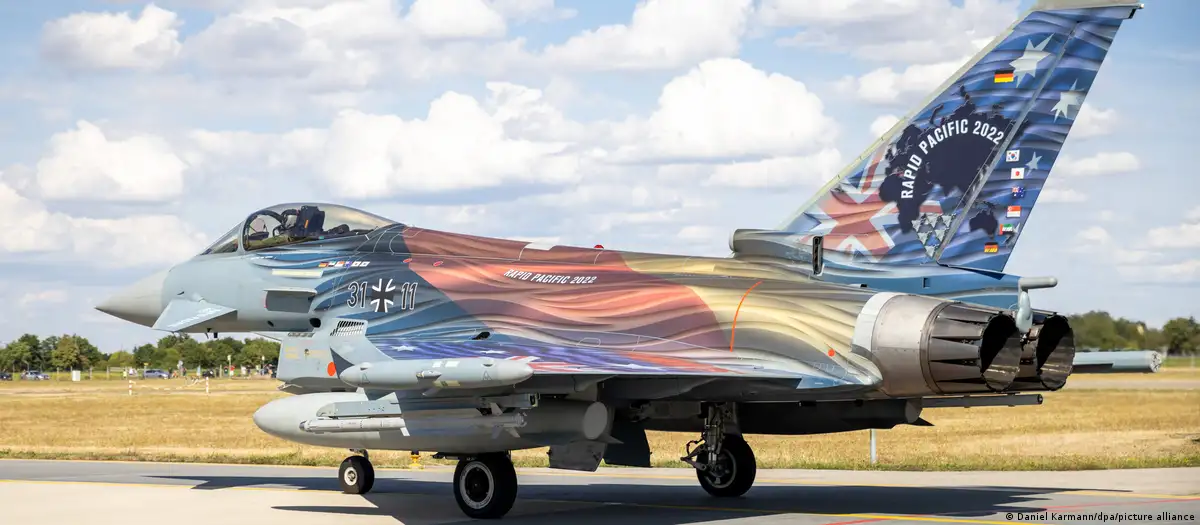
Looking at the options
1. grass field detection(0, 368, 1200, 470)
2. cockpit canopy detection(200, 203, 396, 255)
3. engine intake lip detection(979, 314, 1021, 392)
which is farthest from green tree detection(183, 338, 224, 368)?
engine intake lip detection(979, 314, 1021, 392)

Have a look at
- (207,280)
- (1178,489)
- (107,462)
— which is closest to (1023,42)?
(1178,489)

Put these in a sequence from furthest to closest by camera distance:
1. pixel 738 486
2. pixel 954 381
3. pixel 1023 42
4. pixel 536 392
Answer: pixel 738 486
pixel 1023 42
pixel 536 392
pixel 954 381

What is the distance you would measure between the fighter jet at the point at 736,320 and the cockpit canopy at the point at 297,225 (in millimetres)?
631

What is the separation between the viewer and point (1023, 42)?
1386 centimetres

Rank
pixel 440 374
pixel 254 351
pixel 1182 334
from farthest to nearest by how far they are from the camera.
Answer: pixel 254 351 → pixel 1182 334 → pixel 440 374

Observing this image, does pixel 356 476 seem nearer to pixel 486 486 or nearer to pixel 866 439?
pixel 486 486

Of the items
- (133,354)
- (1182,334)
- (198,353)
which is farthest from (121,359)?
(1182,334)

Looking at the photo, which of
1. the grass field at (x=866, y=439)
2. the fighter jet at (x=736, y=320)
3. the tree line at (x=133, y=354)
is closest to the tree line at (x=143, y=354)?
the tree line at (x=133, y=354)

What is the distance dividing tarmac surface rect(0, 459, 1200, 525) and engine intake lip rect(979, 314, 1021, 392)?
4.55 ft

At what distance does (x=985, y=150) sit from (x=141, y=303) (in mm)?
10822

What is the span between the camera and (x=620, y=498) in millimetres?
15773

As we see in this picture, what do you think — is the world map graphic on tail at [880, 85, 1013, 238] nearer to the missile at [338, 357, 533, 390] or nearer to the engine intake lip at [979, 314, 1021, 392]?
the engine intake lip at [979, 314, 1021, 392]

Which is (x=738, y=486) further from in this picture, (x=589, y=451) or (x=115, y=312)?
(x=115, y=312)

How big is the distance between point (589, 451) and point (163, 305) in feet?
22.8
